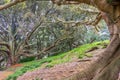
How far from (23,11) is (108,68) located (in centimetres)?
1981

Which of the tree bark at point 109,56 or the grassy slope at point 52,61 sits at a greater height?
the tree bark at point 109,56

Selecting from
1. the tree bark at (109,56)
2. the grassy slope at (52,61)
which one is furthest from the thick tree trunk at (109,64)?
the grassy slope at (52,61)

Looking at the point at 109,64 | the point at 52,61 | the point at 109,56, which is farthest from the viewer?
the point at 52,61

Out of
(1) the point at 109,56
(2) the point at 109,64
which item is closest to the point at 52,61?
(1) the point at 109,56

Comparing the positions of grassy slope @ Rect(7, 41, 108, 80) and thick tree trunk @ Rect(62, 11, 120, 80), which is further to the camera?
grassy slope @ Rect(7, 41, 108, 80)

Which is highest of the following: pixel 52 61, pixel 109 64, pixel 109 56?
pixel 109 56

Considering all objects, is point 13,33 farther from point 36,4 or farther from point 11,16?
point 36,4

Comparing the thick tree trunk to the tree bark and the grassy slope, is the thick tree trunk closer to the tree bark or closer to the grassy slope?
the tree bark

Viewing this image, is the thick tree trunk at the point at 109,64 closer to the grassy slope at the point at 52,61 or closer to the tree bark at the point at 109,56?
the tree bark at the point at 109,56

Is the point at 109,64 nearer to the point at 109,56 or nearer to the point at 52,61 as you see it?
the point at 109,56

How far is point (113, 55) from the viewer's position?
6.70 meters

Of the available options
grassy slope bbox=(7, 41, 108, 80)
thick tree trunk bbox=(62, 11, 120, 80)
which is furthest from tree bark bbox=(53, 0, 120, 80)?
grassy slope bbox=(7, 41, 108, 80)

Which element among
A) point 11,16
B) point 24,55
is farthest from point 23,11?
point 24,55

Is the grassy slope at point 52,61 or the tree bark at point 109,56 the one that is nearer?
the tree bark at point 109,56
